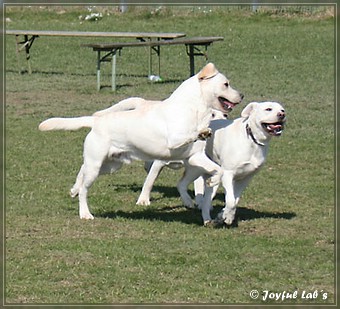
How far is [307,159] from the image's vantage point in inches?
486

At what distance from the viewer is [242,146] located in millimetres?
8711

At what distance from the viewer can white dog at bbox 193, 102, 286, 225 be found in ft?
28.2

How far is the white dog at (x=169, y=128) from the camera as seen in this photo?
860 centimetres

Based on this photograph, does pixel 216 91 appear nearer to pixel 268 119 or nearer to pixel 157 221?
pixel 268 119

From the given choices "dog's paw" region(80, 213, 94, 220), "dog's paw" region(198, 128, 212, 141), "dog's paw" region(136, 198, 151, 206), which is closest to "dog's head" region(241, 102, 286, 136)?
"dog's paw" region(198, 128, 212, 141)

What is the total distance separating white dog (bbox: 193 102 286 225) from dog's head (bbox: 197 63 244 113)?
20cm

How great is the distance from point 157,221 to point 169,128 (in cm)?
90

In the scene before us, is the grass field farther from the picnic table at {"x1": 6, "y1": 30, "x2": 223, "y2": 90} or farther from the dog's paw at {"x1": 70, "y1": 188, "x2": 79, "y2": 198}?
the picnic table at {"x1": 6, "y1": 30, "x2": 223, "y2": 90}

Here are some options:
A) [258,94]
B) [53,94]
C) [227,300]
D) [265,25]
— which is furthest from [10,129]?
[265,25]

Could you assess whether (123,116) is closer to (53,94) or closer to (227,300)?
(227,300)

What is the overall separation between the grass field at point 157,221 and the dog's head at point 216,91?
45.0 inches

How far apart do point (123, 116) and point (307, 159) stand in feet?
13.7

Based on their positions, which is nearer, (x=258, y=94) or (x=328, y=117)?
(x=328, y=117)

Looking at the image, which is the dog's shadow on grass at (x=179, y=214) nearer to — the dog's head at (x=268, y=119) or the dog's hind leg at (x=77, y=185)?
the dog's hind leg at (x=77, y=185)
